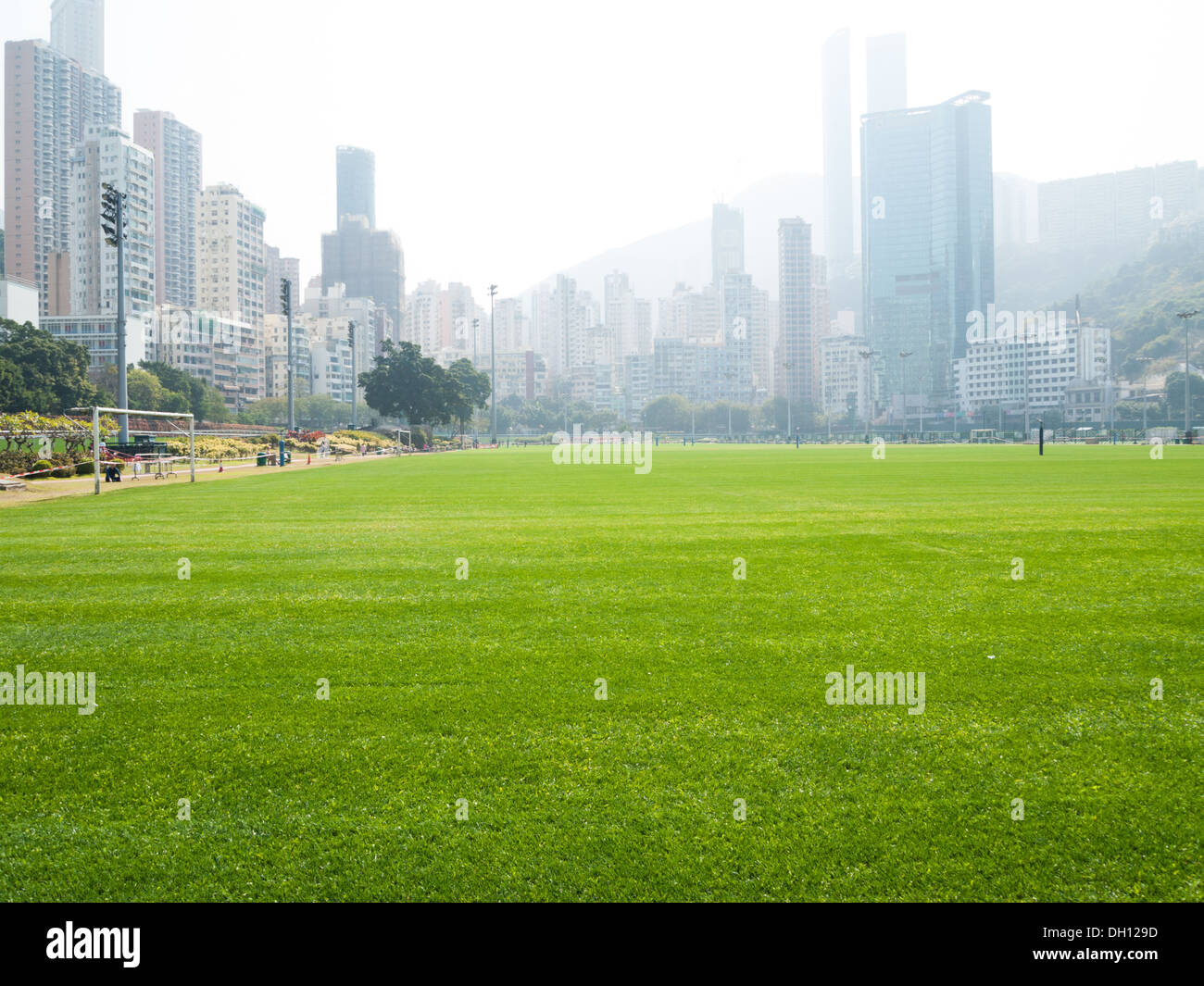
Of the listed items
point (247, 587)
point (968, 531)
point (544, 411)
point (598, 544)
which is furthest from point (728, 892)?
point (544, 411)

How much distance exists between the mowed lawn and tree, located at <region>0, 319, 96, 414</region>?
64371 millimetres

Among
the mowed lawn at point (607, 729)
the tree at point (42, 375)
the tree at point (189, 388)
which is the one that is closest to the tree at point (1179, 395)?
the tree at point (189, 388)

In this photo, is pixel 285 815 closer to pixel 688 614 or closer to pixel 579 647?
pixel 579 647

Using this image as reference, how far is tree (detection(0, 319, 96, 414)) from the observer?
65088 mm

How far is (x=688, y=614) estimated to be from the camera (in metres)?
8.40

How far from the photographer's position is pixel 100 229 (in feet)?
500

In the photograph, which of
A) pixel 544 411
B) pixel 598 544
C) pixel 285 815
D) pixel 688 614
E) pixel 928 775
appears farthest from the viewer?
pixel 544 411

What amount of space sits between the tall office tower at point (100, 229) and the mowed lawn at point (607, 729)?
16900 centimetres

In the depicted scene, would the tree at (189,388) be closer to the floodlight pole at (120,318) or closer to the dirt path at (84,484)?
the floodlight pole at (120,318)

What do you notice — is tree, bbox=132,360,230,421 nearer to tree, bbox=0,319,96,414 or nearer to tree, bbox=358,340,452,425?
tree, bbox=358,340,452,425

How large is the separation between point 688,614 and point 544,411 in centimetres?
19288

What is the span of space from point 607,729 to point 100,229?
585ft

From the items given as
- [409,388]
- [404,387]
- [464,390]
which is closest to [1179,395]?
[464,390]

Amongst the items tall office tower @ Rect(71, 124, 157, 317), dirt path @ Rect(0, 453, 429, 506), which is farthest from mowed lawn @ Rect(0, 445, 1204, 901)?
tall office tower @ Rect(71, 124, 157, 317)
